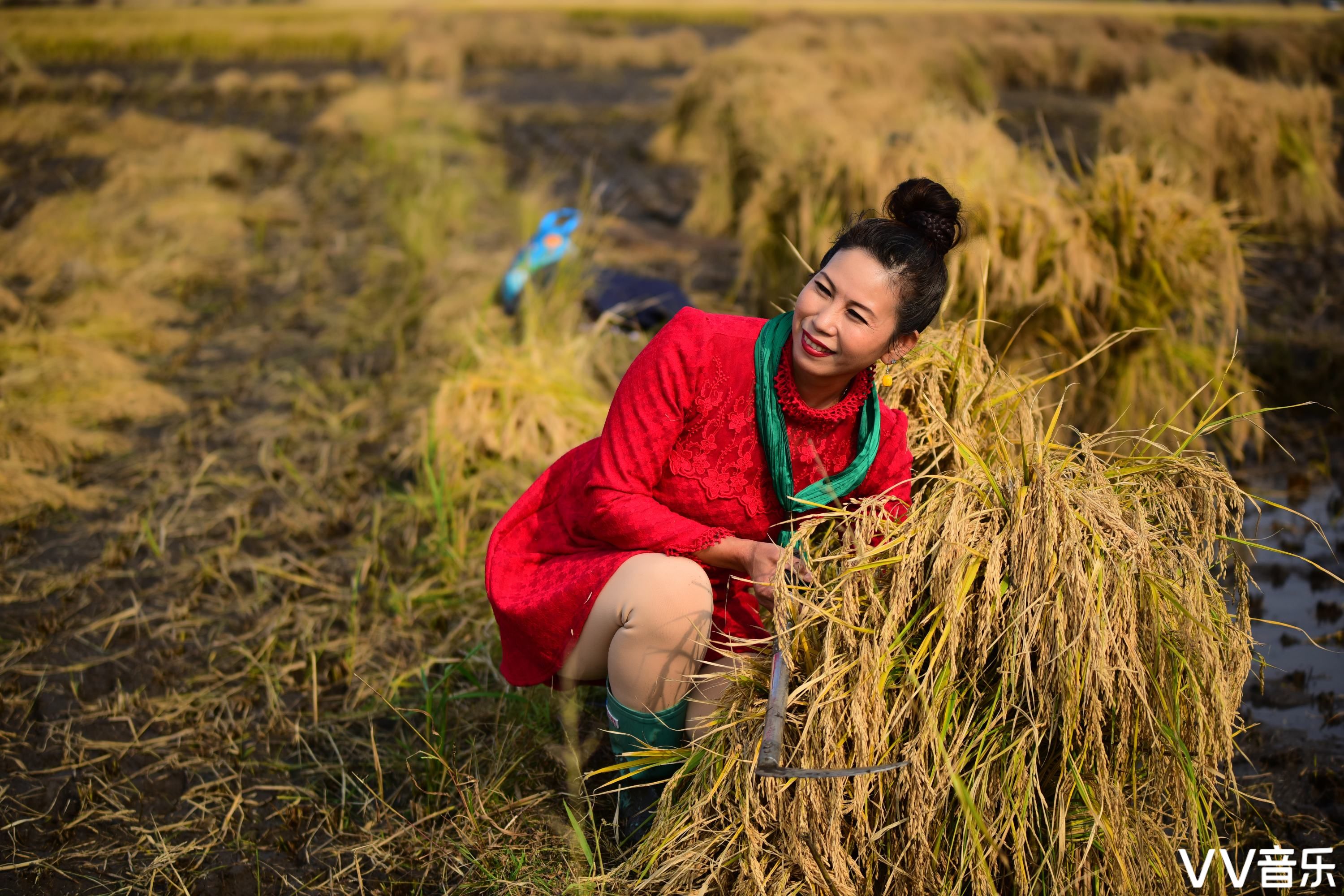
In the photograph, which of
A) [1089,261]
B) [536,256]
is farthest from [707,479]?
[536,256]

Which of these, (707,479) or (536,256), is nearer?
(707,479)

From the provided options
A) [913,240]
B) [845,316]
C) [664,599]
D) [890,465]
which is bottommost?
[664,599]

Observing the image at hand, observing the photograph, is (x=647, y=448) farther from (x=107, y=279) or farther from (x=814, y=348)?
(x=107, y=279)

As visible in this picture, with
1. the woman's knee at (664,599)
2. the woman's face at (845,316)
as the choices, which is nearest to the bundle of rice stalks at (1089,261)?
the woman's face at (845,316)

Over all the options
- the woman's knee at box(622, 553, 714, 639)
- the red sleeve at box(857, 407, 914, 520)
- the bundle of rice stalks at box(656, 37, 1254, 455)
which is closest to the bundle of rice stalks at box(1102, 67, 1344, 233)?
the bundle of rice stalks at box(656, 37, 1254, 455)

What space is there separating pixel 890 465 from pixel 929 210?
0.44 meters

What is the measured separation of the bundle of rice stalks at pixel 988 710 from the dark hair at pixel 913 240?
28 centimetres

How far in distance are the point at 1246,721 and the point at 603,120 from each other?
9669mm

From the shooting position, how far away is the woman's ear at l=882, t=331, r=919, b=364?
155cm

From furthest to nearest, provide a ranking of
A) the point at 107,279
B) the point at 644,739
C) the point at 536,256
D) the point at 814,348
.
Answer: the point at 107,279 < the point at 536,256 < the point at 644,739 < the point at 814,348

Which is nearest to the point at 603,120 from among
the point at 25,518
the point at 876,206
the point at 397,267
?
the point at 397,267

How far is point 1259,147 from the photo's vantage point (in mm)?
5586

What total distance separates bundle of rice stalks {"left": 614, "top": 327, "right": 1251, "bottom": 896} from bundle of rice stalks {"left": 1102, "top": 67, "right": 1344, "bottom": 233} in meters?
4.66

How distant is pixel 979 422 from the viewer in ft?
6.37
